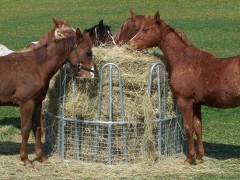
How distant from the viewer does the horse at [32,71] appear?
765 cm

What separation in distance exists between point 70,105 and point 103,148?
835 mm

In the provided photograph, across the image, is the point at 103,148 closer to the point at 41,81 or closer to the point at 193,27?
the point at 41,81

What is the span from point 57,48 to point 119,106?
1.27m

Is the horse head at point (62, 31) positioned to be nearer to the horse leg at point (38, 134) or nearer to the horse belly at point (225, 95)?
the horse leg at point (38, 134)

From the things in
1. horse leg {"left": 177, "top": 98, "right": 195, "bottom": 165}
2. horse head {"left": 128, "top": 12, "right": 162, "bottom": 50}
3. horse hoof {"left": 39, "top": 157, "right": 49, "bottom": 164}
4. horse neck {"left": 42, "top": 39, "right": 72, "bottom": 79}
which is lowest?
horse hoof {"left": 39, "top": 157, "right": 49, "bottom": 164}

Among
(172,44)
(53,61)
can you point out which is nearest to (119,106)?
(53,61)

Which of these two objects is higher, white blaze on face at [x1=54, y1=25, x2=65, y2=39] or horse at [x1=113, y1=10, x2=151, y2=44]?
horse at [x1=113, y1=10, x2=151, y2=44]

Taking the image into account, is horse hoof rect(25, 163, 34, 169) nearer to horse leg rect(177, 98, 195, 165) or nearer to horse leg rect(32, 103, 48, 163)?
horse leg rect(32, 103, 48, 163)

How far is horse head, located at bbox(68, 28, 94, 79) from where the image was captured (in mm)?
7629

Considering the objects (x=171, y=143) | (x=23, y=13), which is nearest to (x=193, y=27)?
(x=23, y=13)

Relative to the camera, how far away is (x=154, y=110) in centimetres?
791

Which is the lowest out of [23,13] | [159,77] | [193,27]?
[159,77]

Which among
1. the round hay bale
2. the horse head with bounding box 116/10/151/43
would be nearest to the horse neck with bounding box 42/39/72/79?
the round hay bale

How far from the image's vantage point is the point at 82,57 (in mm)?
7637
